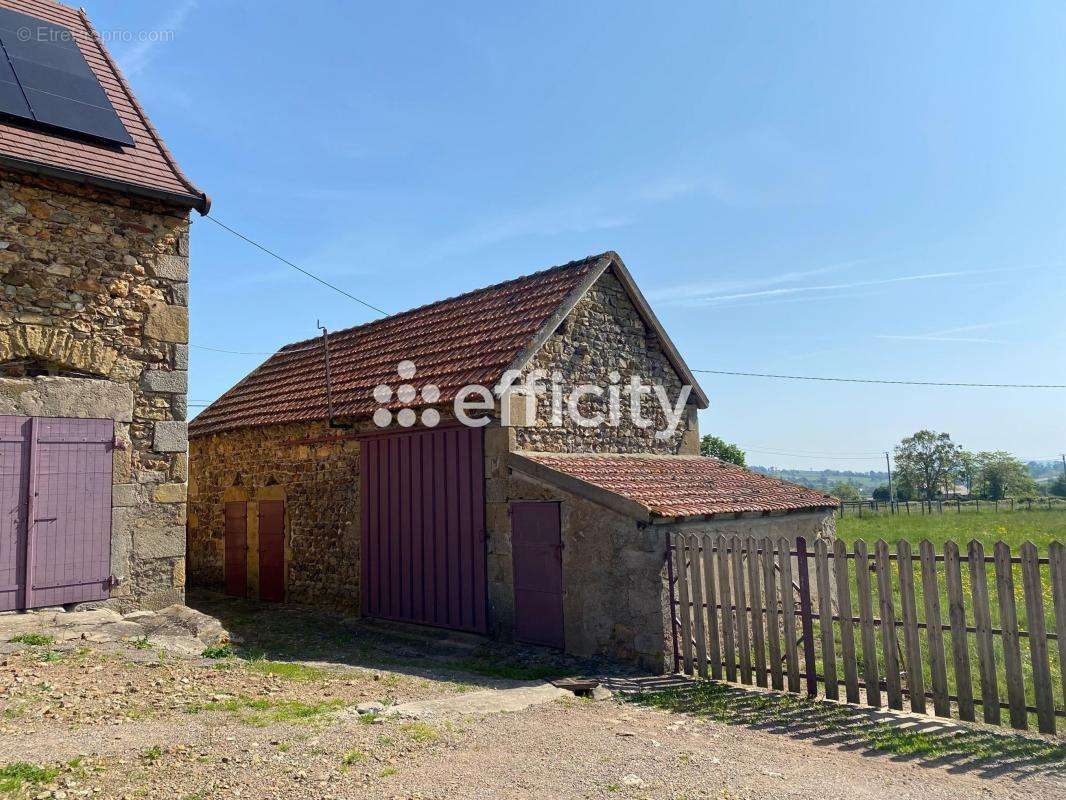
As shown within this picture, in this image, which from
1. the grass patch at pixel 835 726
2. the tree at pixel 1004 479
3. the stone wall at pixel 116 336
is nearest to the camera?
the grass patch at pixel 835 726

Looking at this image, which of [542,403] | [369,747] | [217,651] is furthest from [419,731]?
[542,403]

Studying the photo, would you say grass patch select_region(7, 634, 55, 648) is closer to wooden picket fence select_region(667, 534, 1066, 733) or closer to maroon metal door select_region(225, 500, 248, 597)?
wooden picket fence select_region(667, 534, 1066, 733)

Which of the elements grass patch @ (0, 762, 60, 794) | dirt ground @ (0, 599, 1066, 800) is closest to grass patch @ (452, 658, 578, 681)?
dirt ground @ (0, 599, 1066, 800)

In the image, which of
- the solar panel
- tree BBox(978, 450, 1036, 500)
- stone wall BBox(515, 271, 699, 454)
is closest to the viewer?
the solar panel

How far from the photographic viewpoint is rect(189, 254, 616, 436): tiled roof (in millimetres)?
11070

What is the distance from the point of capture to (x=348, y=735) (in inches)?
213

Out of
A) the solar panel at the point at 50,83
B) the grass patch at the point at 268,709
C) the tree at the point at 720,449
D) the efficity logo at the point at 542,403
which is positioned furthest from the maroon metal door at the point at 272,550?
the tree at the point at 720,449

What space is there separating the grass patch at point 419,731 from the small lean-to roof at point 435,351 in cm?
516

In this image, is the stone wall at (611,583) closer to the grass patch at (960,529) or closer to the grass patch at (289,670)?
the grass patch at (289,670)

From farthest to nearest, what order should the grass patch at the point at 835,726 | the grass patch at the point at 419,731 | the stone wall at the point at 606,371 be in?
the stone wall at the point at 606,371 → the grass patch at the point at 835,726 → the grass patch at the point at 419,731

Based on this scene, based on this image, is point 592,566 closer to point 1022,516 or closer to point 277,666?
point 277,666

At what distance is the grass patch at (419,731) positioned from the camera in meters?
5.52

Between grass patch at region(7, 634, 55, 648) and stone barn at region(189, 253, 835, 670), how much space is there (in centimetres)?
500

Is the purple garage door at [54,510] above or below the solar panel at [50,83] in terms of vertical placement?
below
